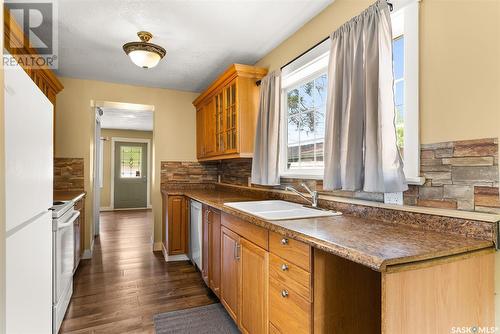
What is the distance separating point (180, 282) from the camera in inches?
115

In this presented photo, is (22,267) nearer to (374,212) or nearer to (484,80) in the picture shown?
(374,212)

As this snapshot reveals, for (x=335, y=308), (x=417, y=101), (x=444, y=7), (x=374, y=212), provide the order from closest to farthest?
1. (x=335, y=308)
2. (x=444, y=7)
3. (x=417, y=101)
4. (x=374, y=212)

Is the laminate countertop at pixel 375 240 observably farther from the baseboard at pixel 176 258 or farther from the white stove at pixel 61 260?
the baseboard at pixel 176 258

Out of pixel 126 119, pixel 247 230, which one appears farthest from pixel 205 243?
pixel 126 119

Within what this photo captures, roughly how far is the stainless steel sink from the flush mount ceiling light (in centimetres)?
145

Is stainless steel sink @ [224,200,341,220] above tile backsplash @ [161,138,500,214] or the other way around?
the other way around

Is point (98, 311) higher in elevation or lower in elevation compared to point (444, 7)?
lower

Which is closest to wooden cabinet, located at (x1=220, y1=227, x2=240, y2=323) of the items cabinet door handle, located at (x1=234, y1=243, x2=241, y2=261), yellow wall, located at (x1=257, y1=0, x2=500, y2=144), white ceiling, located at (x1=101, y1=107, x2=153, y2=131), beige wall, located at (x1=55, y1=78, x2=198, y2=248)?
cabinet door handle, located at (x1=234, y1=243, x2=241, y2=261)

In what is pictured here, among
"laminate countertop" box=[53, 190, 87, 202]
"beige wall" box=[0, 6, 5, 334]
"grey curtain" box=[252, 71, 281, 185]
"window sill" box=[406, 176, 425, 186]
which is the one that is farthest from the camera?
"laminate countertop" box=[53, 190, 87, 202]

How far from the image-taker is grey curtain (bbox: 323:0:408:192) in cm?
148

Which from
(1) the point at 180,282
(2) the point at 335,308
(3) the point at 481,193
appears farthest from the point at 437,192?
(1) the point at 180,282

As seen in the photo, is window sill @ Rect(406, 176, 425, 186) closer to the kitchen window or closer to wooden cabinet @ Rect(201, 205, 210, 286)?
the kitchen window

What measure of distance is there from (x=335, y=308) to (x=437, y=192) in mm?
726

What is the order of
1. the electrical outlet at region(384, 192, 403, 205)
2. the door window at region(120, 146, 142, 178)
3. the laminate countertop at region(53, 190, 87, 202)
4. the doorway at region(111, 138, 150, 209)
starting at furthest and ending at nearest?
the door window at region(120, 146, 142, 178), the doorway at region(111, 138, 150, 209), the laminate countertop at region(53, 190, 87, 202), the electrical outlet at region(384, 192, 403, 205)
